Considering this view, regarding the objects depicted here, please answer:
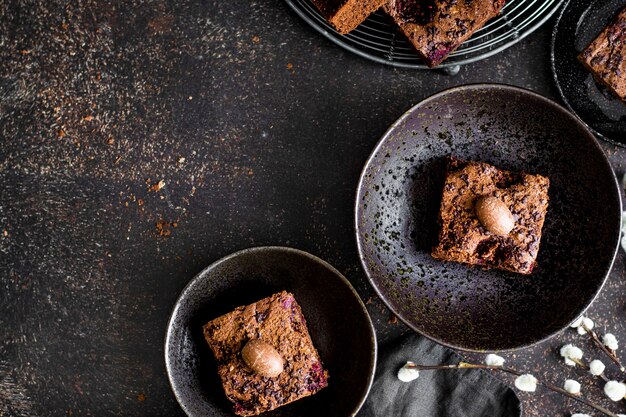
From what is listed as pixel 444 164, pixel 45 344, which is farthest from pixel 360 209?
pixel 45 344

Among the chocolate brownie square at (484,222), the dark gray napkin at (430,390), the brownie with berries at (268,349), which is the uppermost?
the chocolate brownie square at (484,222)

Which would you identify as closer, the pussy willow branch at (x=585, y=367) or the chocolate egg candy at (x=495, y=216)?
the chocolate egg candy at (x=495, y=216)

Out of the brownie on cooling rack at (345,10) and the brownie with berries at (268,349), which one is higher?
the brownie on cooling rack at (345,10)

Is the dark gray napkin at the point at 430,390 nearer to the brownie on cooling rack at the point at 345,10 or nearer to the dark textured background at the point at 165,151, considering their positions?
the dark textured background at the point at 165,151

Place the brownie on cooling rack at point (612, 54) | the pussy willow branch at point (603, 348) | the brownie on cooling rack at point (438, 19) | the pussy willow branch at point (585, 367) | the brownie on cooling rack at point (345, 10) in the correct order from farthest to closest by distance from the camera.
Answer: the pussy willow branch at point (585, 367) < the pussy willow branch at point (603, 348) < the brownie on cooling rack at point (612, 54) < the brownie on cooling rack at point (438, 19) < the brownie on cooling rack at point (345, 10)

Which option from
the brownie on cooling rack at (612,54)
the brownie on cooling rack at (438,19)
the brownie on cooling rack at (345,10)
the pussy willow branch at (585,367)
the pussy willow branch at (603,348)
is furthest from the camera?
the pussy willow branch at (585,367)

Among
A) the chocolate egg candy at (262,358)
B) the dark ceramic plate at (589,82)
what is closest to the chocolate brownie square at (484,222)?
the dark ceramic plate at (589,82)

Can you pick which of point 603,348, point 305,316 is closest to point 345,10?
point 305,316

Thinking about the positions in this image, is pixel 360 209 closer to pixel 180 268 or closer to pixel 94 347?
pixel 180 268
